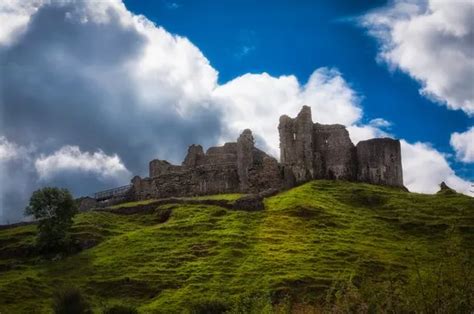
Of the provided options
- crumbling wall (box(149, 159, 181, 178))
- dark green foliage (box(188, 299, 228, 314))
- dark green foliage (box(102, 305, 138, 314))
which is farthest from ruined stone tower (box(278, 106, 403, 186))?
dark green foliage (box(102, 305, 138, 314))

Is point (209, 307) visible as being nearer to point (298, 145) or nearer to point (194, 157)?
point (298, 145)

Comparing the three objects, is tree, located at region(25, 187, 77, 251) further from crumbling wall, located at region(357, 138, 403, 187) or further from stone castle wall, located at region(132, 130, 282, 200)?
crumbling wall, located at region(357, 138, 403, 187)

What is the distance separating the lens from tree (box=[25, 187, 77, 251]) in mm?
93625

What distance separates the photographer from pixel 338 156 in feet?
394

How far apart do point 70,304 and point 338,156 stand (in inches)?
2535

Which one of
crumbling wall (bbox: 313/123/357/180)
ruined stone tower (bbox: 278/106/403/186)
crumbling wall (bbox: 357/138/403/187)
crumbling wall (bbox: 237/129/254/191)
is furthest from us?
crumbling wall (bbox: 357/138/403/187)

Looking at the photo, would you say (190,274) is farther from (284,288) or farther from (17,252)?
(17,252)

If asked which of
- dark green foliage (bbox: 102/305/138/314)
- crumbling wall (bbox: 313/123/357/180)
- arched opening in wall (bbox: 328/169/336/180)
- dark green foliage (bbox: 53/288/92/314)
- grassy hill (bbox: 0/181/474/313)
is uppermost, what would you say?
crumbling wall (bbox: 313/123/357/180)

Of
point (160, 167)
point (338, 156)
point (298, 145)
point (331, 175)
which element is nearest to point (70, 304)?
point (298, 145)

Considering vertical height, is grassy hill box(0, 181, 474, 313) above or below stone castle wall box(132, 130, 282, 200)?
below

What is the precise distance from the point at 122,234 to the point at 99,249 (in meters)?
6.80

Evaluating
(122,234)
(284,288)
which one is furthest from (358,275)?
(122,234)

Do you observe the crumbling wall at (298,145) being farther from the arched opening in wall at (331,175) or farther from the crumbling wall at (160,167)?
the crumbling wall at (160,167)

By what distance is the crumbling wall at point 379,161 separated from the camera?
119938 millimetres
